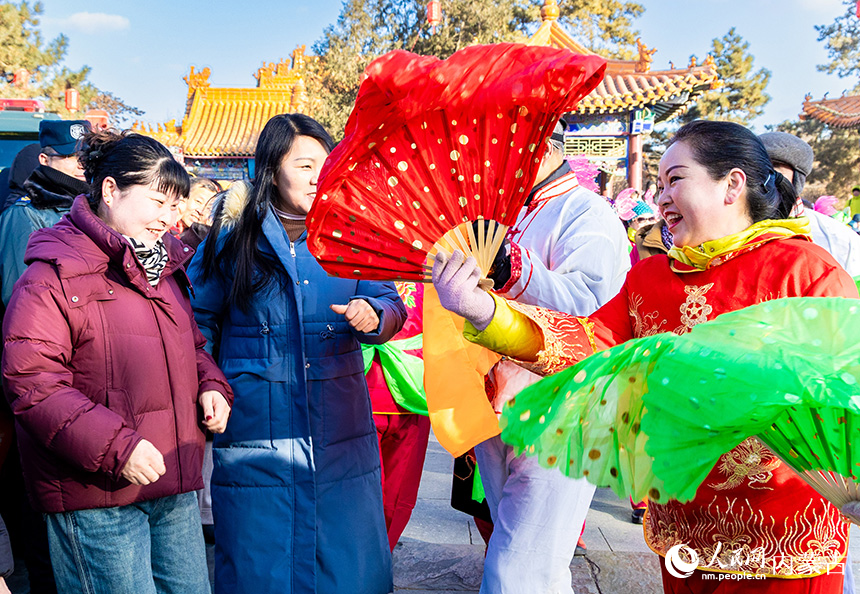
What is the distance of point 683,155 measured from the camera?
5.49 feet

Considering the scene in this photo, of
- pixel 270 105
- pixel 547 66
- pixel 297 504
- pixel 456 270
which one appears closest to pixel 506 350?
pixel 456 270

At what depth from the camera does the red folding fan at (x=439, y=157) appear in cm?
131

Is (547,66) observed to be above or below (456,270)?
above

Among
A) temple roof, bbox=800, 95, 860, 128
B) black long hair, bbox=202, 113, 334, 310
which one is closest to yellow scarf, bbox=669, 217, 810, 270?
black long hair, bbox=202, 113, 334, 310

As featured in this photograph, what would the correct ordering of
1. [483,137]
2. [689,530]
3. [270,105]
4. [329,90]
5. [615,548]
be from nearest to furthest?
[483,137] → [689,530] → [615,548] → [270,105] → [329,90]

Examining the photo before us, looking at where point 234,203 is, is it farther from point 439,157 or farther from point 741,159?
point 741,159

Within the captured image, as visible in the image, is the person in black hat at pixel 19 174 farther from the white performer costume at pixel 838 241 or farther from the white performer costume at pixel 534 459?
the white performer costume at pixel 838 241

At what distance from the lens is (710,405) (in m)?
1.00

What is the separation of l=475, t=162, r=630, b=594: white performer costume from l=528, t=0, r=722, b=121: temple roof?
11234 millimetres

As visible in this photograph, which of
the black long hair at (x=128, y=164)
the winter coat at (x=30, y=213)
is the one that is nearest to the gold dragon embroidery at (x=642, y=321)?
the black long hair at (x=128, y=164)

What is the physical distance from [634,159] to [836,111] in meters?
8.16

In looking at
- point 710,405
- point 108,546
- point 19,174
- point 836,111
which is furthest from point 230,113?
point 710,405

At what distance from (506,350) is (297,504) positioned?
956 millimetres

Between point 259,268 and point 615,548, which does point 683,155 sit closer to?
point 259,268
